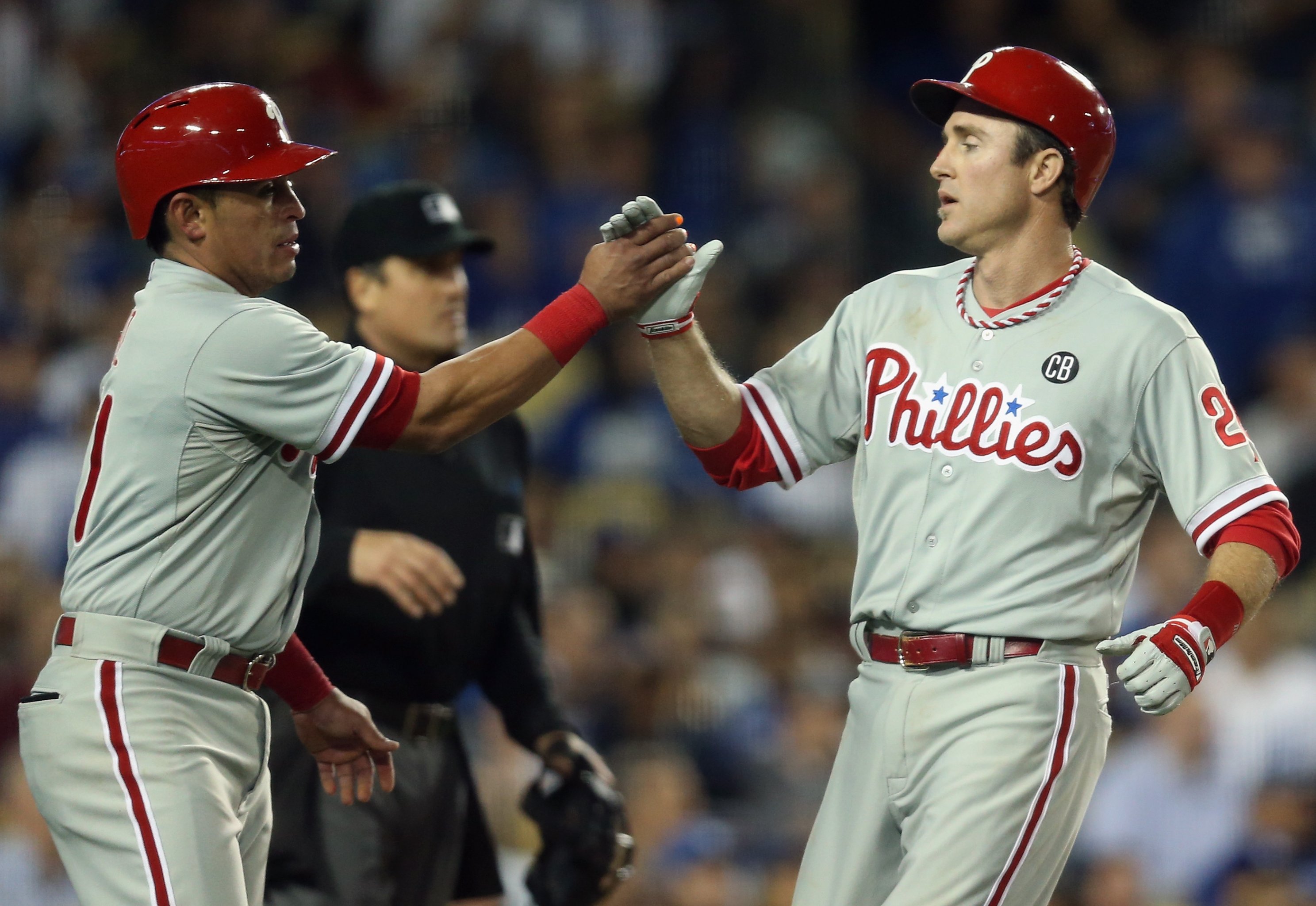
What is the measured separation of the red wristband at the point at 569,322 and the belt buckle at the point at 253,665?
2.48 feet

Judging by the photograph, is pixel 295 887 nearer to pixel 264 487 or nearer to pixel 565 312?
pixel 264 487

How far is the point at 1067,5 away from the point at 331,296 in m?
4.09

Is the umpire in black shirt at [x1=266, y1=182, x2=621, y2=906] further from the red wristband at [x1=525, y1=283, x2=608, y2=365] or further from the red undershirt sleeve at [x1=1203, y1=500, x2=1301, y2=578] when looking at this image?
the red undershirt sleeve at [x1=1203, y1=500, x2=1301, y2=578]

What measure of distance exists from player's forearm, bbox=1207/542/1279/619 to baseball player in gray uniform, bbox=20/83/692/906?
49.0 inches

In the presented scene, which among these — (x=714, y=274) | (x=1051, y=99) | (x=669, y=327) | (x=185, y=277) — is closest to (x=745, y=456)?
(x=669, y=327)

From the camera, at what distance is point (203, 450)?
9.56 feet

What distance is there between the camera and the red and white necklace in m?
3.20

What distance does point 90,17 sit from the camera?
8.67 metres

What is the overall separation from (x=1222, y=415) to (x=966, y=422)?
0.45 m

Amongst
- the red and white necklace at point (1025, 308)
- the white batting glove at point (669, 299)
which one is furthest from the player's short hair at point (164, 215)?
the red and white necklace at point (1025, 308)

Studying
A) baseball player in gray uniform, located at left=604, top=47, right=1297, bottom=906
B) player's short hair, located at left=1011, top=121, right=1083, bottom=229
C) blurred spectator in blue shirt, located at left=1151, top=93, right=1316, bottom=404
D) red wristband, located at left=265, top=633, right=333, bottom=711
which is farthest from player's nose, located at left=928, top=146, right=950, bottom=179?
blurred spectator in blue shirt, located at left=1151, top=93, right=1316, bottom=404

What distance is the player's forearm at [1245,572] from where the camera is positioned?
295 centimetres

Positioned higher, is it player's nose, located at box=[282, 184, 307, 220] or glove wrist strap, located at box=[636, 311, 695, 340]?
player's nose, located at box=[282, 184, 307, 220]

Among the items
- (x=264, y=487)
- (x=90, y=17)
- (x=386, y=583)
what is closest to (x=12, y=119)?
(x=90, y=17)
